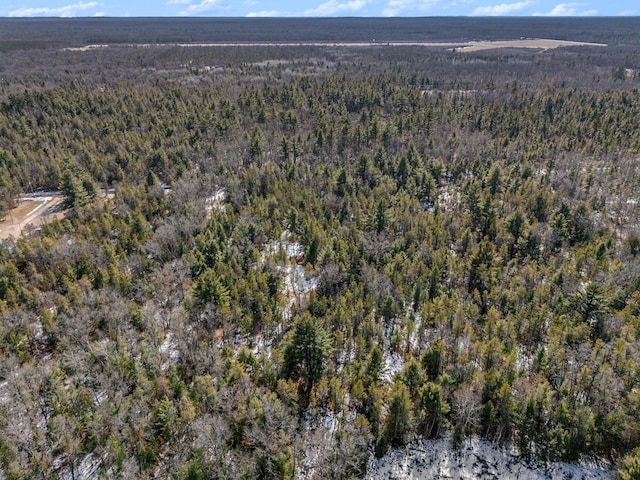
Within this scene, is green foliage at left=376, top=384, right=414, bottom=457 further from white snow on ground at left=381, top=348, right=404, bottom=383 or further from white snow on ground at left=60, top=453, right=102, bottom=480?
white snow on ground at left=60, top=453, right=102, bottom=480

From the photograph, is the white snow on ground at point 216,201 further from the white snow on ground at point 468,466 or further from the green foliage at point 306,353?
the white snow on ground at point 468,466

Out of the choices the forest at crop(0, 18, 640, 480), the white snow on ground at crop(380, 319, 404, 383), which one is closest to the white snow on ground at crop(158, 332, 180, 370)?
the forest at crop(0, 18, 640, 480)

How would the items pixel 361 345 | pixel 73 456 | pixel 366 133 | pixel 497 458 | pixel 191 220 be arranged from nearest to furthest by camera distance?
pixel 73 456, pixel 497 458, pixel 361 345, pixel 191 220, pixel 366 133

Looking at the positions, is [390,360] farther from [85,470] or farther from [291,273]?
[85,470]

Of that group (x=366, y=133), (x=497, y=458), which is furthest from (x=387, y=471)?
(x=366, y=133)

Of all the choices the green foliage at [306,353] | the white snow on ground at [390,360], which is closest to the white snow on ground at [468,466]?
the white snow on ground at [390,360]

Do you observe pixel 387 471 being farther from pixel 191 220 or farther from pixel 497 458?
pixel 191 220
